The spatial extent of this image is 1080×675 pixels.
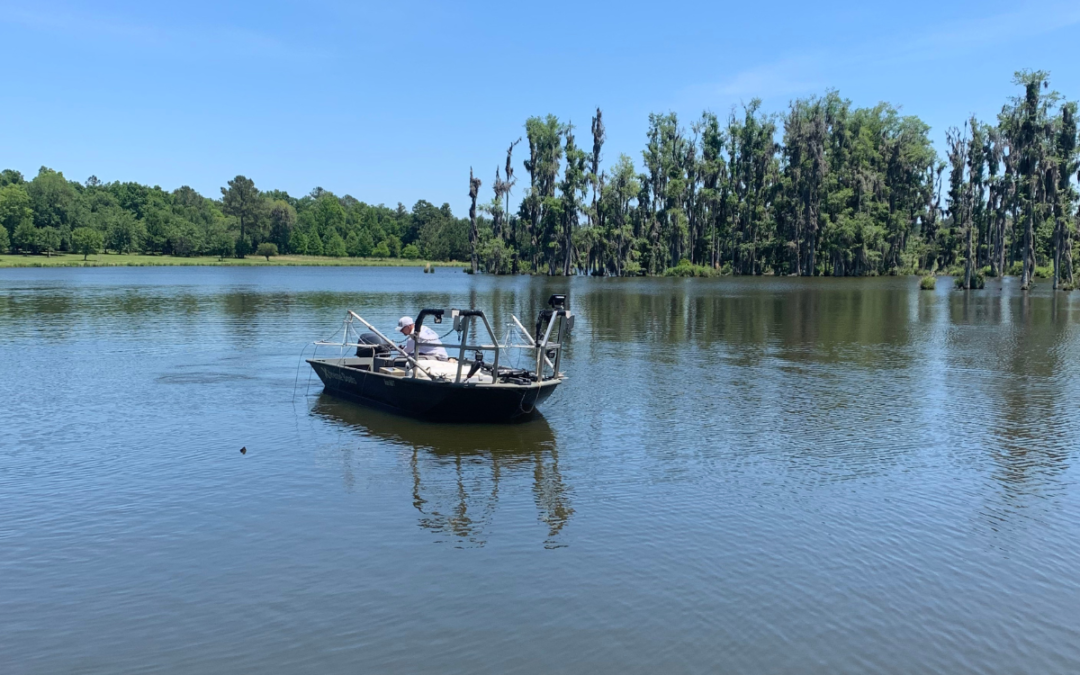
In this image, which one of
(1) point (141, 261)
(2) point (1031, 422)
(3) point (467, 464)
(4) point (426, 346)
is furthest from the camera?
(1) point (141, 261)

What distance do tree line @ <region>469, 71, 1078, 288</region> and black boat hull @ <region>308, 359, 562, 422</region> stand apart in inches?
3788

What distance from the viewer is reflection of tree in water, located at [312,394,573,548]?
536 inches

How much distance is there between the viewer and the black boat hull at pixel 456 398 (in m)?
19.8

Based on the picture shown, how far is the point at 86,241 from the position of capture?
160m

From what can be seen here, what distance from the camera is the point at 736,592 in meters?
10.6

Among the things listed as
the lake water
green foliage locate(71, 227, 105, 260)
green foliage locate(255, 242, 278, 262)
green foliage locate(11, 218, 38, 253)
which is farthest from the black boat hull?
green foliage locate(255, 242, 278, 262)

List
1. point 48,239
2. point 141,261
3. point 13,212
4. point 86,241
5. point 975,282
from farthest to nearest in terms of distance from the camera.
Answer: point 13,212, point 141,261, point 86,241, point 48,239, point 975,282

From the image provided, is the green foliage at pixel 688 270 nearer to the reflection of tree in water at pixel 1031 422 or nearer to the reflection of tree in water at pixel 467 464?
the reflection of tree in water at pixel 1031 422

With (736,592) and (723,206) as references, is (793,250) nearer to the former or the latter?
(723,206)

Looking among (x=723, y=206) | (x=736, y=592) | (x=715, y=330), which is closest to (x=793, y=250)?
(x=723, y=206)

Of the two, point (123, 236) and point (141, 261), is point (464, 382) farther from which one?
point (123, 236)

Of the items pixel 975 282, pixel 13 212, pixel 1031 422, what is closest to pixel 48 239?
pixel 13 212

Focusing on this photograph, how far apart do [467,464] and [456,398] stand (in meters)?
3.04

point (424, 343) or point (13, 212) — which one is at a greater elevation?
point (13, 212)
